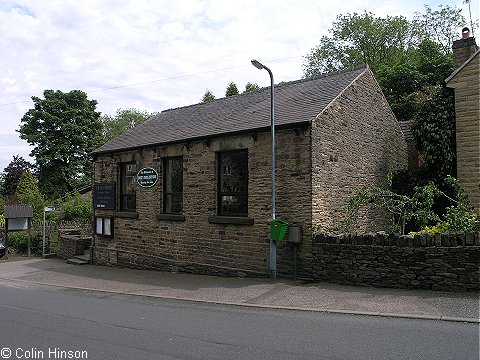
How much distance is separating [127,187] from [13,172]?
4170 centimetres

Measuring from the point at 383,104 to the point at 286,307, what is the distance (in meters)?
10.1

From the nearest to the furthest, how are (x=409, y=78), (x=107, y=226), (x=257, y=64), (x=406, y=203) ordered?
(x=257, y=64)
(x=406, y=203)
(x=107, y=226)
(x=409, y=78)

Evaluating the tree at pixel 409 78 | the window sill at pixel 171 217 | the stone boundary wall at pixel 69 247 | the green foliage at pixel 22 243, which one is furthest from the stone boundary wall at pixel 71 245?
the tree at pixel 409 78

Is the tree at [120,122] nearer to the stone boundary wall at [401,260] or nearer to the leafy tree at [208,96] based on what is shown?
the leafy tree at [208,96]

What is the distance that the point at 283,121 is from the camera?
1198cm

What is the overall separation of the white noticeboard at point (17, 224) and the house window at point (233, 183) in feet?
41.4

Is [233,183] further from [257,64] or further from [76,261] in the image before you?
[76,261]

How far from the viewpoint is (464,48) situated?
16.0m

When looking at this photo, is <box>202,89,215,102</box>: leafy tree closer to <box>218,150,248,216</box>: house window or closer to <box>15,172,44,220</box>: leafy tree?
<box>15,172,44,220</box>: leafy tree

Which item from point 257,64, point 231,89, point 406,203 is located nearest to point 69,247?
point 257,64

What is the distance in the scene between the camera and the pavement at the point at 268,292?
7789mm

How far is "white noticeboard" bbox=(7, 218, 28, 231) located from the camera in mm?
20891

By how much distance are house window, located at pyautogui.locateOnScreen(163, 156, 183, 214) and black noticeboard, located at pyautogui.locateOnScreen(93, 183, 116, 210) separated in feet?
9.59

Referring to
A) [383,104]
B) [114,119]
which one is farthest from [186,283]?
[114,119]
